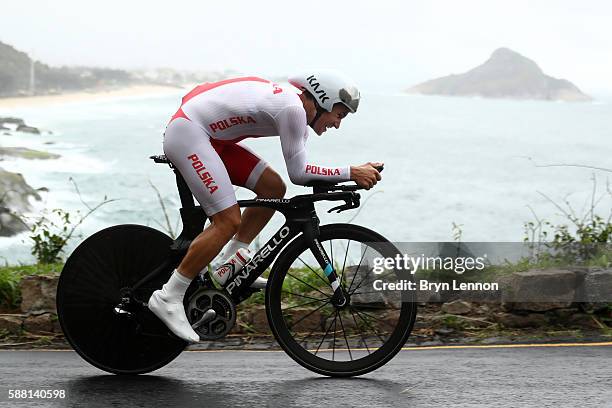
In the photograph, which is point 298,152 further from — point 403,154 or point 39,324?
point 403,154

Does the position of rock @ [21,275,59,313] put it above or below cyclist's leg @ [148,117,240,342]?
below

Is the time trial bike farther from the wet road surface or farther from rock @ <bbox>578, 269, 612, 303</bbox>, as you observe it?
rock @ <bbox>578, 269, 612, 303</bbox>

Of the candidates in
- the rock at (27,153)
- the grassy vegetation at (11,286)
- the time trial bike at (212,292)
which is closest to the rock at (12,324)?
the grassy vegetation at (11,286)

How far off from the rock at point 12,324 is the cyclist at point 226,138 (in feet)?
7.54

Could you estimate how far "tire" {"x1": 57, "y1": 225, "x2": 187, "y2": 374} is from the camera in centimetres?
660

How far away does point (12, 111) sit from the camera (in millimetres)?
27000

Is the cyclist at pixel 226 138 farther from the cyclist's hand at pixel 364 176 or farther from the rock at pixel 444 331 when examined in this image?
the rock at pixel 444 331

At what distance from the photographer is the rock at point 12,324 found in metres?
8.36

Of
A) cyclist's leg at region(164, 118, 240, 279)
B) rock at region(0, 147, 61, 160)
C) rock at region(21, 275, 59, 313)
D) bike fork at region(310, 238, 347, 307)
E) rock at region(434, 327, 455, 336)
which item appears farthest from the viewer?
rock at region(0, 147, 61, 160)

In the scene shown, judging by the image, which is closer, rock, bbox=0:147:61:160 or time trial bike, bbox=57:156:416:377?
time trial bike, bbox=57:156:416:377

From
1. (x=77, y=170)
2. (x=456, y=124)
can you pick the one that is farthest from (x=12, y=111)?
(x=456, y=124)

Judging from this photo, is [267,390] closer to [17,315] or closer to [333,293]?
[333,293]

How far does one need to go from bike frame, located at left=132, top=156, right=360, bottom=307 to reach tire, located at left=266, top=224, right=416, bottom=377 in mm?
64

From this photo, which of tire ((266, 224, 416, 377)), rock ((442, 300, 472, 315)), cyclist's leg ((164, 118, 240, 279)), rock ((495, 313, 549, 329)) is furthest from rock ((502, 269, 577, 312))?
cyclist's leg ((164, 118, 240, 279))
